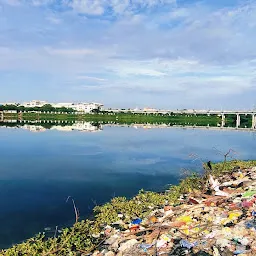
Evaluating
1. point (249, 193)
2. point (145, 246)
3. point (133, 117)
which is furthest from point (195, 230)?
point (133, 117)

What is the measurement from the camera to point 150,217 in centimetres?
670

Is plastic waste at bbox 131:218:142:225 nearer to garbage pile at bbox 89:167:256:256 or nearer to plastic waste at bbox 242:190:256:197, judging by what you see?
garbage pile at bbox 89:167:256:256

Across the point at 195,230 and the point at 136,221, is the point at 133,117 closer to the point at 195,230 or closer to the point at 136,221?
the point at 136,221

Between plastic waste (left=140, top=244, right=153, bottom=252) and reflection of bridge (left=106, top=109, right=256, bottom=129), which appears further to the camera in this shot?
reflection of bridge (left=106, top=109, right=256, bottom=129)

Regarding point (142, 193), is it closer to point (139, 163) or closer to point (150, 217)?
point (150, 217)

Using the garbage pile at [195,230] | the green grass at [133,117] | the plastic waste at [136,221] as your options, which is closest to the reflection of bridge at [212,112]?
the green grass at [133,117]

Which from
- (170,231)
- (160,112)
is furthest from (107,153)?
(160,112)

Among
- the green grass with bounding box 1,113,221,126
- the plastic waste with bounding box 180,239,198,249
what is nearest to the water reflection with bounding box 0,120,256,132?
the green grass with bounding box 1,113,221,126

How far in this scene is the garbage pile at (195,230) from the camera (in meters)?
4.62

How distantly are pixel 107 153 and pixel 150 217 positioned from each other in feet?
40.8

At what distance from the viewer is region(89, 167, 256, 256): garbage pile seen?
15.2 feet

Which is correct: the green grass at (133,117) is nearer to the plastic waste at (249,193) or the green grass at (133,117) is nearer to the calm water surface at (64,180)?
the calm water surface at (64,180)

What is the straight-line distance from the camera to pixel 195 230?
5305 mm

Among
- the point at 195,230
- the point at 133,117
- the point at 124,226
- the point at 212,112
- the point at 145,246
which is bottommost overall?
the point at 124,226
